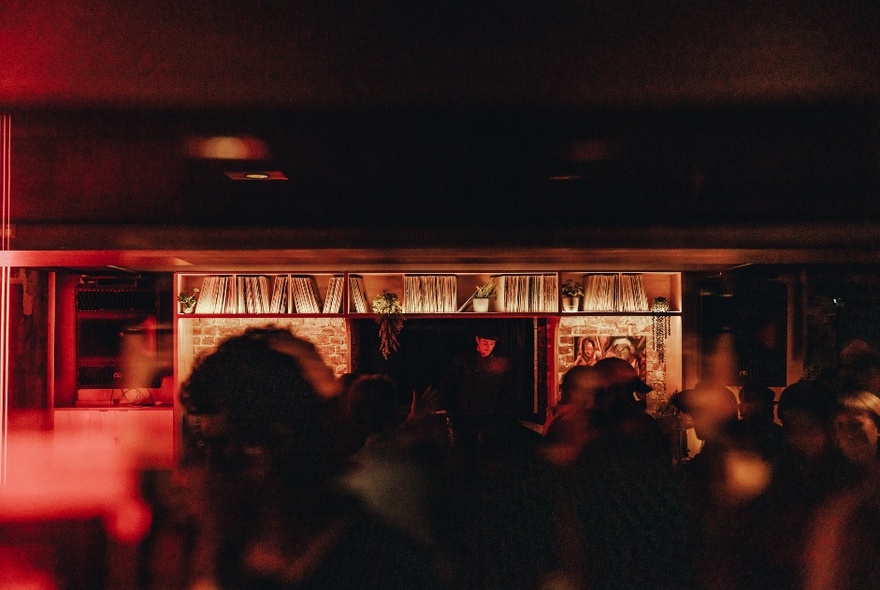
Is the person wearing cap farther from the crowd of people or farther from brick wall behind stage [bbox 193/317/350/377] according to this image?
the crowd of people

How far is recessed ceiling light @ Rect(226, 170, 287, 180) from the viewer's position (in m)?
3.51

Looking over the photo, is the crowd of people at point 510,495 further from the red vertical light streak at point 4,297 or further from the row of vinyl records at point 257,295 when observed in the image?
the row of vinyl records at point 257,295

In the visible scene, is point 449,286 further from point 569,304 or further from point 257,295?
point 257,295

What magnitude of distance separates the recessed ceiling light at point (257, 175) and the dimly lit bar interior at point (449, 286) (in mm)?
35

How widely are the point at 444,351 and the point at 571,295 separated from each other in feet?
4.02

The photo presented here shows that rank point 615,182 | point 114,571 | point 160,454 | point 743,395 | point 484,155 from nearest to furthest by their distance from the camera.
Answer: point 114,571 → point 743,395 → point 484,155 → point 615,182 → point 160,454

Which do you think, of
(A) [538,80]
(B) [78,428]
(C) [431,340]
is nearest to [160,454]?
(B) [78,428]

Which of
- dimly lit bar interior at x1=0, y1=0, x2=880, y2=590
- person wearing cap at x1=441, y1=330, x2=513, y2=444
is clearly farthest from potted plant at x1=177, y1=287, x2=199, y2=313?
person wearing cap at x1=441, y1=330, x2=513, y2=444

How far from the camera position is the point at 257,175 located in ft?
11.7

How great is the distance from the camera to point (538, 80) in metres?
2.34

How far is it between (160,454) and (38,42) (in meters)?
4.40

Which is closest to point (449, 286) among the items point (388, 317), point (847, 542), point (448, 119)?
point (388, 317)

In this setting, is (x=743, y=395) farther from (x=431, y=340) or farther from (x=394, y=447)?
(x=431, y=340)

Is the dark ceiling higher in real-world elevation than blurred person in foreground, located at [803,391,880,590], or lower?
higher
